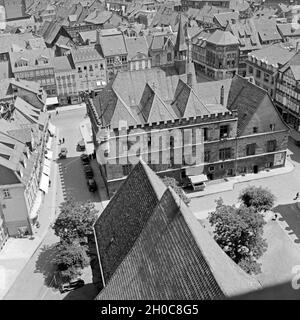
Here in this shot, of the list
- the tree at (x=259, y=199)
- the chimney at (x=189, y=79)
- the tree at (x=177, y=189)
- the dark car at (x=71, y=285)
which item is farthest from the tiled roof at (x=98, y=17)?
the dark car at (x=71, y=285)

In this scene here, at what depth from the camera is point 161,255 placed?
30.2 metres

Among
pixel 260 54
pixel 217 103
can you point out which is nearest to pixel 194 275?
pixel 217 103

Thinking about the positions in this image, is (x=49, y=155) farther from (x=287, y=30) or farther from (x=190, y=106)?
(x=287, y=30)

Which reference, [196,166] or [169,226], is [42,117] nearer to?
[196,166]

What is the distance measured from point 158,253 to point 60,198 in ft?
141

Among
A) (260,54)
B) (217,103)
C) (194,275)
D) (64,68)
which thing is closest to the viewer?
(194,275)

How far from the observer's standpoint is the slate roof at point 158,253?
25.8m

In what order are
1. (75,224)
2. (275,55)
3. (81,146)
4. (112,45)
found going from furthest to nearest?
(112,45)
(275,55)
(81,146)
(75,224)

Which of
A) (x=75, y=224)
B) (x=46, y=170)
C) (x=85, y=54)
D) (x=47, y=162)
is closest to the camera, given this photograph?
(x=75, y=224)

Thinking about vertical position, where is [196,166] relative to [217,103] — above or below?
below

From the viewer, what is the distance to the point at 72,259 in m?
47.8

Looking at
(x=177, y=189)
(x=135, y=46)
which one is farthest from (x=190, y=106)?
(x=135, y=46)

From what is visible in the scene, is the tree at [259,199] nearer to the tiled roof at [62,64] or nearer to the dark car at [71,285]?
the dark car at [71,285]

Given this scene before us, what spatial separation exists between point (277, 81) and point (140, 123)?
146 ft
